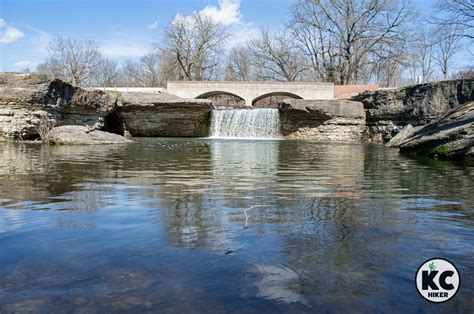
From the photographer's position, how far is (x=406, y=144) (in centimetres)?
1430

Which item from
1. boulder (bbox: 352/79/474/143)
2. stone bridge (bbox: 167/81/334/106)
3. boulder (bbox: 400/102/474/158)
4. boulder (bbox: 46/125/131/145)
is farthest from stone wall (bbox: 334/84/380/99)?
boulder (bbox: 46/125/131/145)

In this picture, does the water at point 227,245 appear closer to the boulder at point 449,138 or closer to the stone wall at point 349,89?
the boulder at point 449,138

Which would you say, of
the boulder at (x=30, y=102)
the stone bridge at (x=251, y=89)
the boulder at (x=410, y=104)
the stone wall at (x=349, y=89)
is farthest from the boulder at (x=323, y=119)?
the stone bridge at (x=251, y=89)

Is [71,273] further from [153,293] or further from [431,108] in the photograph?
[431,108]

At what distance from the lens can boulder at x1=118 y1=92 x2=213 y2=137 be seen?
24547 mm

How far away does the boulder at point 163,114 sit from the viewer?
2455cm

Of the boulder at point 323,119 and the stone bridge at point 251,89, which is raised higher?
the stone bridge at point 251,89

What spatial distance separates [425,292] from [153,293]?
146cm

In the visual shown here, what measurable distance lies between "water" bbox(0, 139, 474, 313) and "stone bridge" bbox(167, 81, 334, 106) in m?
35.4

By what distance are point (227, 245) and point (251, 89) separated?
129 feet

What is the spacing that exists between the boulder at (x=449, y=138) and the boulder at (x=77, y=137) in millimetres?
11009

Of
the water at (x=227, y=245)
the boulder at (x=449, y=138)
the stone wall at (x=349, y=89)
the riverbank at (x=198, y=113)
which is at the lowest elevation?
the water at (x=227, y=245)

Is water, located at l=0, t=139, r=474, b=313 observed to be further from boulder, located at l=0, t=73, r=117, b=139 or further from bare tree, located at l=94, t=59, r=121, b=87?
bare tree, located at l=94, t=59, r=121, b=87

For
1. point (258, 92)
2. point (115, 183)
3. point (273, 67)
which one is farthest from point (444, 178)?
point (273, 67)
